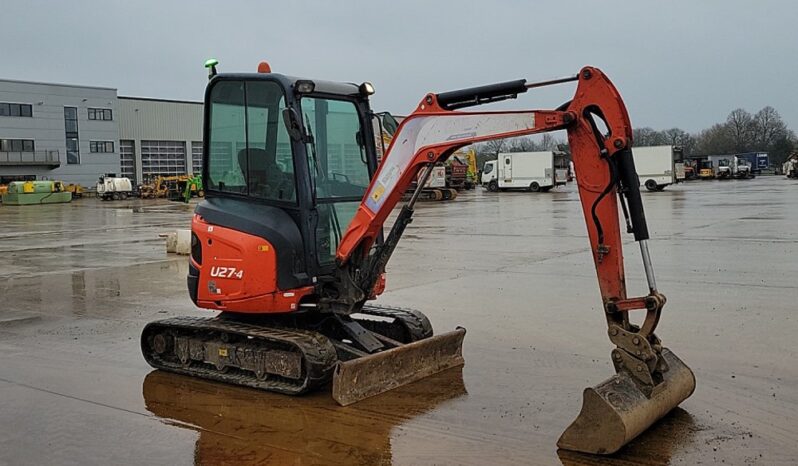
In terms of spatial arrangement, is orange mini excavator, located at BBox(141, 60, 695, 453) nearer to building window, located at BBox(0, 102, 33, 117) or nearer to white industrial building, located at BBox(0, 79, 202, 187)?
white industrial building, located at BBox(0, 79, 202, 187)

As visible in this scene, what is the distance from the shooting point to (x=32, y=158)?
72688mm

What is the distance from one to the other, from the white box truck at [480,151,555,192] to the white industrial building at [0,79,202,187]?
4281cm

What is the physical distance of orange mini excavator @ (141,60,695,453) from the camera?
19.4ft

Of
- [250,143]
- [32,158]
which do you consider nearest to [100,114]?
[32,158]

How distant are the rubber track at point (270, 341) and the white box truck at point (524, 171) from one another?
1805 inches

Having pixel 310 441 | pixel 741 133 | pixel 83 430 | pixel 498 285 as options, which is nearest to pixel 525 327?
pixel 498 285

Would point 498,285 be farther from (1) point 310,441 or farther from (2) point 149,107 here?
(2) point 149,107

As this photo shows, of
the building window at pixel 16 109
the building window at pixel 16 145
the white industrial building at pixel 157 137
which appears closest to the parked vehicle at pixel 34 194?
the building window at pixel 16 145

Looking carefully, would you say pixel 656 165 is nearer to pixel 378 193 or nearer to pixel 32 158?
pixel 378 193

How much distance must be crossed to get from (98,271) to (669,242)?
12.7 meters

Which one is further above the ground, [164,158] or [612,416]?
[164,158]

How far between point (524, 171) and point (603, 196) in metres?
48.0

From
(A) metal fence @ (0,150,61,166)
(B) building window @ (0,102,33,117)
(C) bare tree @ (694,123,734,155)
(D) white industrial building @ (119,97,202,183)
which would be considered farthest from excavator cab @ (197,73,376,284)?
(C) bare tree @ (694,123,734,155)

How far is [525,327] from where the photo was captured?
9734 millimetres
